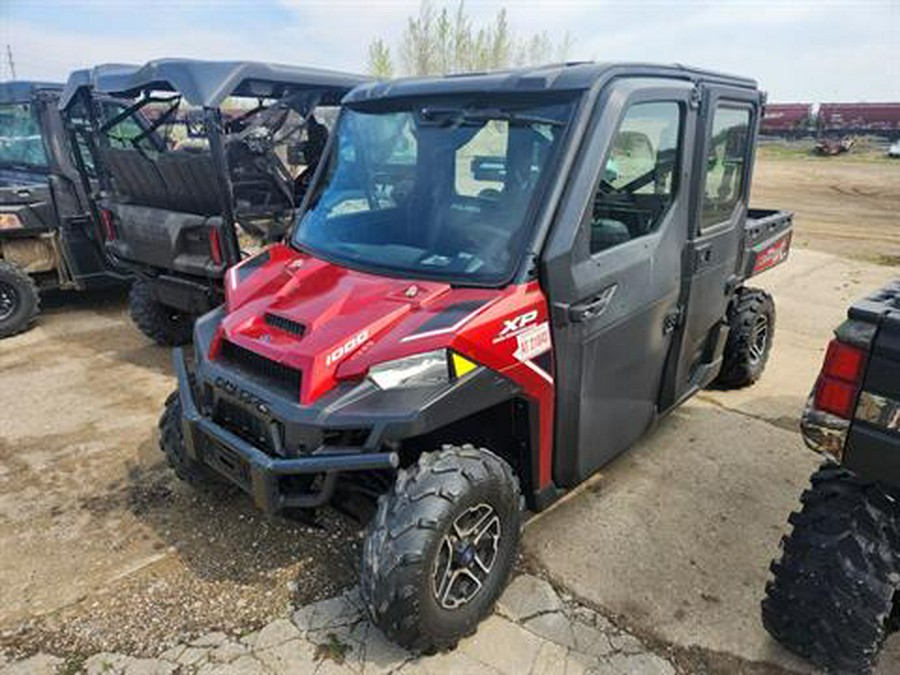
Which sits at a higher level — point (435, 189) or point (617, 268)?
point (435, 189)

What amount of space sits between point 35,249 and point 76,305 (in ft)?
3.48

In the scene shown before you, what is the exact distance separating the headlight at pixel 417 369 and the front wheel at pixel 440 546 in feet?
0.89

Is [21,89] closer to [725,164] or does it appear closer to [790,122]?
[725,164]

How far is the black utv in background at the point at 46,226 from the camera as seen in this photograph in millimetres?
6066

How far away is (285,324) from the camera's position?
2.58 m

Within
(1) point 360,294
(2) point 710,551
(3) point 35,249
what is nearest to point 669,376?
(2) point 710,551

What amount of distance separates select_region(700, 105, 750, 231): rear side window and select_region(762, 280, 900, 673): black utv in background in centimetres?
127

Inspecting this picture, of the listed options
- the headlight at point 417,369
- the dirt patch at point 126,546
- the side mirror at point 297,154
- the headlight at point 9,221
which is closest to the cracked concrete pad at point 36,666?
the dirt patch at point 126,546

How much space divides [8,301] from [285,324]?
16.4 feet

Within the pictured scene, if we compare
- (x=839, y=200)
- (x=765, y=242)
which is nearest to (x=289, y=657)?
(x=765, y=242)

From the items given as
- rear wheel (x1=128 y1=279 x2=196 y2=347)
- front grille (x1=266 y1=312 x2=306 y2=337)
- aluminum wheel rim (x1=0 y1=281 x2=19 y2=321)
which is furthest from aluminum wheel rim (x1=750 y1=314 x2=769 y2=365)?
aluminum wheel rim (x1=0 y1=281 x2=19 y2=321)

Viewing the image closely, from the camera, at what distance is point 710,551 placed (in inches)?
120

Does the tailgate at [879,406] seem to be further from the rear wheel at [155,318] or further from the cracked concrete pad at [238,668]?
the rear wheel at [155,318]

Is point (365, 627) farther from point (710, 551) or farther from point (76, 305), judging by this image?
point (76, 305)
